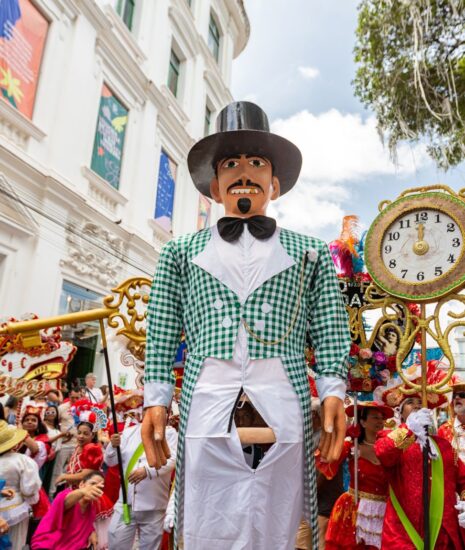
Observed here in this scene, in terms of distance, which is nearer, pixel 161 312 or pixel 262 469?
pixel 262 469

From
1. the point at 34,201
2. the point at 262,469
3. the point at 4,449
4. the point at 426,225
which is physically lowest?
the point at 4,449

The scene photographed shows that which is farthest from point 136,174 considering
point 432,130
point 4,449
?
point 4,449

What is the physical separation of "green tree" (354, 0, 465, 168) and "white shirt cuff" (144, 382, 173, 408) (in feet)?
19.4

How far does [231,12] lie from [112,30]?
920cm

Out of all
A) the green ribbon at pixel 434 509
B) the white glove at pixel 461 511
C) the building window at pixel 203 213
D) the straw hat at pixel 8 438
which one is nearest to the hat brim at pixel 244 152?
the green ribbon at pixel 434 509

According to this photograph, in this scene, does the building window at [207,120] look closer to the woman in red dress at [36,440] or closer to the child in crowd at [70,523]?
the woman in red dress at [36,440]

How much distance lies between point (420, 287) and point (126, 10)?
36.4ft

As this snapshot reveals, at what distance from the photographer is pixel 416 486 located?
9.09 feet

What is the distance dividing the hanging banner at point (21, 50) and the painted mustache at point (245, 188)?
6.42m

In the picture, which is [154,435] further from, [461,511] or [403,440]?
[461,511]

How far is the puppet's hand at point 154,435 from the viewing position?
5.68ft

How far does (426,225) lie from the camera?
276 centimetres

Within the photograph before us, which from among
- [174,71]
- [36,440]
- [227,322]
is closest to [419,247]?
[227,322]

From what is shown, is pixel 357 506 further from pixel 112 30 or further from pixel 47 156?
pixel 112 30
